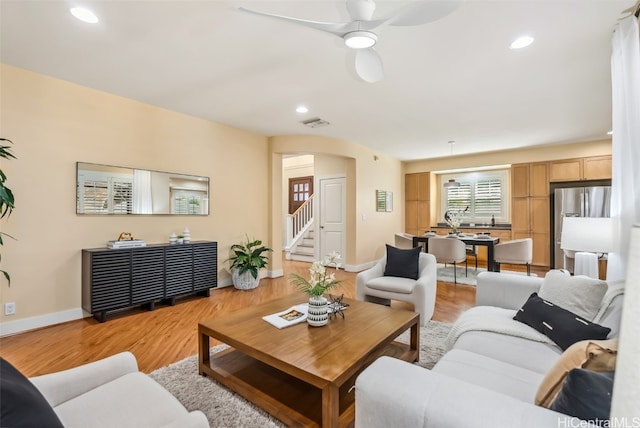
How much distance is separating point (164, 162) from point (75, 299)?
1.99 m

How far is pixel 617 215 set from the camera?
204cm

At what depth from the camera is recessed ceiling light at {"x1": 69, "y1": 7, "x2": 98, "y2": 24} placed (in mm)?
2164

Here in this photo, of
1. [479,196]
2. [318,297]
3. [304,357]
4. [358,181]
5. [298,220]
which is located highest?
[358,181]

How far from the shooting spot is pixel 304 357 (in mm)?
1691

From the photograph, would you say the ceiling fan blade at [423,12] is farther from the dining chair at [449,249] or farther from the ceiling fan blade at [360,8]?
the dining chair at [449,249]

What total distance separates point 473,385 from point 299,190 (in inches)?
363

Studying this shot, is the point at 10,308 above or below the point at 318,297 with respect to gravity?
below

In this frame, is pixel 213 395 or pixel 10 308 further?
pixel 10 308

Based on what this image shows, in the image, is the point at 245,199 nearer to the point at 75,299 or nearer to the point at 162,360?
the point at 75,299

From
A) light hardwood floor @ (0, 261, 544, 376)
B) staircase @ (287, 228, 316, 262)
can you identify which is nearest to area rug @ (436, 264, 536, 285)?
light hardwood floor @ (0, 261, 544, 376)

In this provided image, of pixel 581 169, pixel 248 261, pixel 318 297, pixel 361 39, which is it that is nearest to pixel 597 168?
pixel 581 169

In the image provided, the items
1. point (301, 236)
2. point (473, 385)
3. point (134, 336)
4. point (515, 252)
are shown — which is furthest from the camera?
point (301, 236)

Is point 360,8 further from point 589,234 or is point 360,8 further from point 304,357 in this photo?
point 589,234

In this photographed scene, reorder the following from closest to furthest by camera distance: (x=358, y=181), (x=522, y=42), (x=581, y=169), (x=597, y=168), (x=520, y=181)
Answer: (x=522, y=42)
(x=597, y=168)
(x=581, y=169)
(x=358, y=181)
(x=520, y=181)
